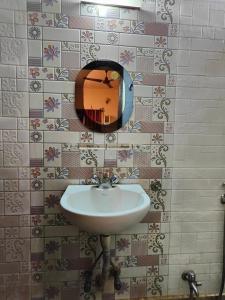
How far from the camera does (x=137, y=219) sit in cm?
124

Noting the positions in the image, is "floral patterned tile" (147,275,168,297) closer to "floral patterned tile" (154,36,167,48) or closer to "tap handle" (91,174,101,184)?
"tap handle" (91,174,101,184)

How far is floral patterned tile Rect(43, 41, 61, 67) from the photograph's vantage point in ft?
4.68

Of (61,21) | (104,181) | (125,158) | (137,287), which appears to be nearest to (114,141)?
(125,158)

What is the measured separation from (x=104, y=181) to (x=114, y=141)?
244 millimetres

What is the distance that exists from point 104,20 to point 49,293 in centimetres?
164

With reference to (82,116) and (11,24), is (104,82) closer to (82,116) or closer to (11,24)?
(82,116)

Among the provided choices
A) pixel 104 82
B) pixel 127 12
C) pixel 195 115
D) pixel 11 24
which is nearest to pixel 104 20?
pixel 127 12

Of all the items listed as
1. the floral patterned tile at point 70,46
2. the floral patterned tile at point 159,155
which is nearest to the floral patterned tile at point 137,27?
the floral patterned tile at point 70,46

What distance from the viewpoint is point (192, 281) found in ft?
5.32

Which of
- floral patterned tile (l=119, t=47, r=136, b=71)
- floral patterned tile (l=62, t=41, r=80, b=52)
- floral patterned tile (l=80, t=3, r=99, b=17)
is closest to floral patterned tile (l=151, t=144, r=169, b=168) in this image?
floral patterned tile (l=119, t=47, r=136, b=71)

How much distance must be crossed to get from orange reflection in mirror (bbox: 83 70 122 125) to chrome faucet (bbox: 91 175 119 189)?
1.05ft

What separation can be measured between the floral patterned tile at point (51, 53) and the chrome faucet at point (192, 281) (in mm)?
1527

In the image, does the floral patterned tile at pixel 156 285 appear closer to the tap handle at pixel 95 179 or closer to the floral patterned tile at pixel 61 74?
the tap handle at pixel 95 179

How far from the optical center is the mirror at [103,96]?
4.84ft
